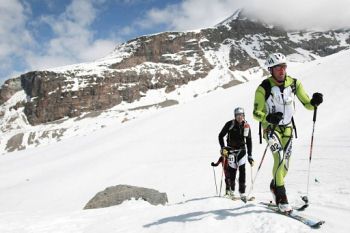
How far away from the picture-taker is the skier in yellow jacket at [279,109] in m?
8.29

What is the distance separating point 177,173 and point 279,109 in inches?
723

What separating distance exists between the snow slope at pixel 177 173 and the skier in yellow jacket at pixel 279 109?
2.57 ft

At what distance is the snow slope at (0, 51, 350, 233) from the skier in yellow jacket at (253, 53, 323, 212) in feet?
2.57

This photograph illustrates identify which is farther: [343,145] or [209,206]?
[343,145]

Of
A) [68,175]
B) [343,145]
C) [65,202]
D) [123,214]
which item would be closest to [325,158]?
[343,145]

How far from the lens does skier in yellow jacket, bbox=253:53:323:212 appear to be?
829 cm

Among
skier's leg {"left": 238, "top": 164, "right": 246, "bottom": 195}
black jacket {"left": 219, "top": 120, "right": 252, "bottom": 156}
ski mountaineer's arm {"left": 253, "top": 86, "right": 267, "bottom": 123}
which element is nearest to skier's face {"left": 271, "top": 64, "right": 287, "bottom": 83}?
ski mountaineer's arm {"left": 253, "top": 86, "right": 267, "bottom": 123}

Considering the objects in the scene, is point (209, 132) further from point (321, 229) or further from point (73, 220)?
point (321, 229)

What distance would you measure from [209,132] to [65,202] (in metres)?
14.4

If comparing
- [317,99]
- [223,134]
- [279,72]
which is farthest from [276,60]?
[223,134]

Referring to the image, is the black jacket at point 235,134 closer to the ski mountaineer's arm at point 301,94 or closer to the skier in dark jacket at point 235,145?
the skier in dark jacket at point 235,145

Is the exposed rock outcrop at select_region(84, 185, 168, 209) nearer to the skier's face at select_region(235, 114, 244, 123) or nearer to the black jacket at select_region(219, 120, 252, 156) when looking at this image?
the black jacket at select_region(219, 120, 252, 156)

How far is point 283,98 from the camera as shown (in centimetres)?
838

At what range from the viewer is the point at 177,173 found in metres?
26.3
